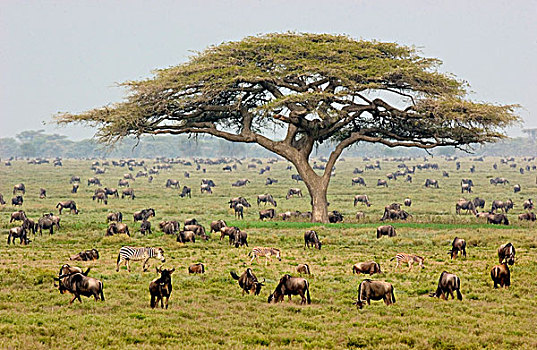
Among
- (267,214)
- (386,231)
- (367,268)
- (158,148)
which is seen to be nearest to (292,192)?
(267,214)

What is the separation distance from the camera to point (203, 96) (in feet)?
106

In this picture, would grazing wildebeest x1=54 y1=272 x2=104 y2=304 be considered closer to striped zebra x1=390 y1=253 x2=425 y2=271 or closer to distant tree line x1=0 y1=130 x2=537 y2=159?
striped zebra x1=390 y1=253 x2=425 y2=271

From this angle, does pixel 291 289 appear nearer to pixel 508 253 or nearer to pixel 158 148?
pixel 508 253

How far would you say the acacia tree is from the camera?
31359 millimetres

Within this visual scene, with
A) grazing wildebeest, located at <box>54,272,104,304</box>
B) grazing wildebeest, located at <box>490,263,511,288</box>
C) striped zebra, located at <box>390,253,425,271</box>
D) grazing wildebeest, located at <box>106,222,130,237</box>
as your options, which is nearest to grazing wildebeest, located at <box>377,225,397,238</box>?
striped zebra, located at <box>390,253,425,271</box>

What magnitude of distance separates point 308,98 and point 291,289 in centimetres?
1696

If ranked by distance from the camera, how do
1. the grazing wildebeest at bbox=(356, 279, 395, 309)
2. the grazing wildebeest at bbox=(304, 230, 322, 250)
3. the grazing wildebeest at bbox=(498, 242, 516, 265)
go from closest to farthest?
1. the grazing wildebeest at bbox=(356, 279, 395, 309)
2. the grazing wildebeest at bbox=(498, 242, 516, 265)
3. the grazing wildebeest at bbox=(304, 230, 322, 250)

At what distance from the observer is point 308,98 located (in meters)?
30.6

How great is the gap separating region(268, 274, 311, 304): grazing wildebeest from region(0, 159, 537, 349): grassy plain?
1.19 feet

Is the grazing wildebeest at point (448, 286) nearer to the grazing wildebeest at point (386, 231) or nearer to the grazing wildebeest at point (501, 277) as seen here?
the grazing wildebeest at point (501, 277)

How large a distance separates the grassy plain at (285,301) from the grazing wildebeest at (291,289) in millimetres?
363

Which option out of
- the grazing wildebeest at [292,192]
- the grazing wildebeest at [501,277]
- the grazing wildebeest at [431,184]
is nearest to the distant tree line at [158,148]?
the grazing wildebeest at [431,184]

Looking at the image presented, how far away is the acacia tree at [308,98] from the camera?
31.4 m

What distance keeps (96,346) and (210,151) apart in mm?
183109
